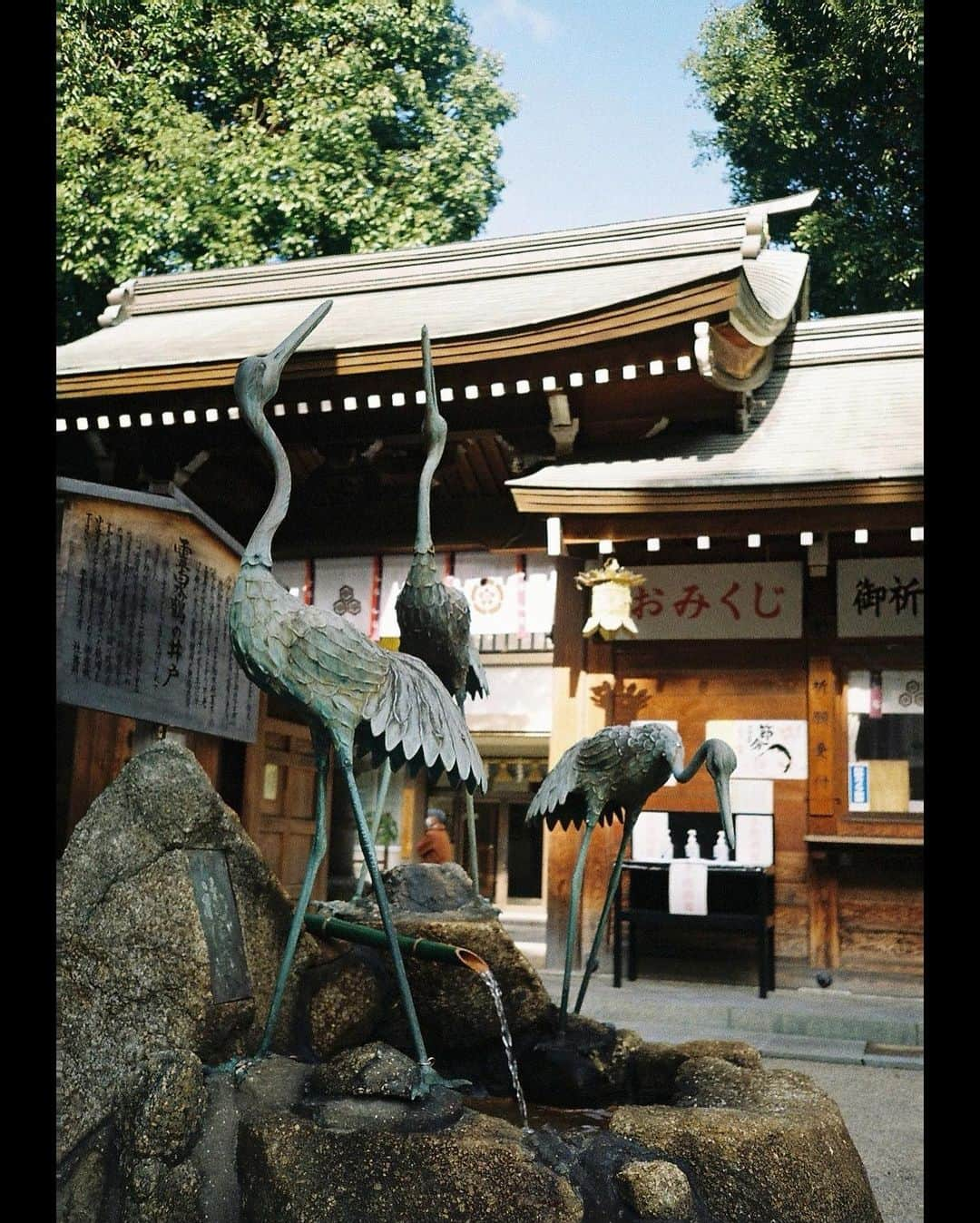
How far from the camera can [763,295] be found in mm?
10578

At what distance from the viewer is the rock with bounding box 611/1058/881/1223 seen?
2967 mm

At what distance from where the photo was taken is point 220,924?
345 centimetres

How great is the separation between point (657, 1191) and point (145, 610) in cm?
362

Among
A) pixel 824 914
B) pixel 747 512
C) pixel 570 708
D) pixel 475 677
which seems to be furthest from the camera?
pixel 570 708

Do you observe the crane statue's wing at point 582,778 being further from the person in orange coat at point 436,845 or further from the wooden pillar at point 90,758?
the wooden pillar at point 90,758

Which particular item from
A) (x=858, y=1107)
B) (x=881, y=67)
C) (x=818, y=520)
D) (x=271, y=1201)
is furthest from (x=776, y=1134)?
(x=881, y=67)

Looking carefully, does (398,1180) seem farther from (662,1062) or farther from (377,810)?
(377,810)

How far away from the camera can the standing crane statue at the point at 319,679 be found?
334 cm

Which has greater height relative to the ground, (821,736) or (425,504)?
(425,504)

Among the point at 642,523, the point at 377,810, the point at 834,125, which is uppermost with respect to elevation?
the point at 834,125

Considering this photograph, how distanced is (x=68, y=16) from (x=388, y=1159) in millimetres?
22135

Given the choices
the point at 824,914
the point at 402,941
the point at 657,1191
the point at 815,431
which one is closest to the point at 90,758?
the point at 402,941

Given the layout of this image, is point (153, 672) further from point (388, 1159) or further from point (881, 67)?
point (881, 67)

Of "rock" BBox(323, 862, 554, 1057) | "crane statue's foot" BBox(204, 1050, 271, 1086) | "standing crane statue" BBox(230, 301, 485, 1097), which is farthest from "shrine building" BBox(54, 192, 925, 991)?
"crane statue's foot" BBox(204, 1050, 271, 1086)
